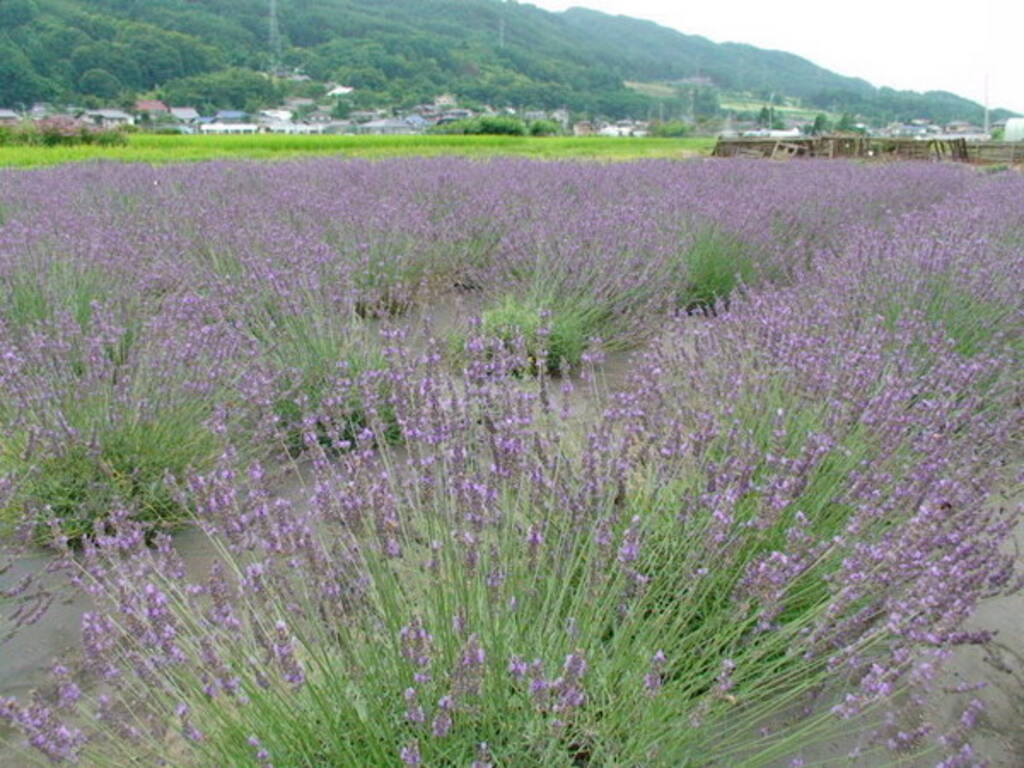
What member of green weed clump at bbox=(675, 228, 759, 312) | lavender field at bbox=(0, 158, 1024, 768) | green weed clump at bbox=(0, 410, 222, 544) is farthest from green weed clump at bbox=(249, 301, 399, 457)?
green weed clump at bbox=(675, 228, 759, 312)

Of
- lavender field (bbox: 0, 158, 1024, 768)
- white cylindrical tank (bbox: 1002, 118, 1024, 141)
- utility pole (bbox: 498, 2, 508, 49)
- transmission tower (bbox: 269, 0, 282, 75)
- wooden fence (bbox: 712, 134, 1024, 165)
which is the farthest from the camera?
utility pole (bbox: 498, 2, 508, 49)

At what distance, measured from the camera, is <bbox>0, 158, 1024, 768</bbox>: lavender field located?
4.50ft

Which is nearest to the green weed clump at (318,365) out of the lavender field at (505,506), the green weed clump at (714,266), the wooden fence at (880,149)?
the lavender field at (505,506)

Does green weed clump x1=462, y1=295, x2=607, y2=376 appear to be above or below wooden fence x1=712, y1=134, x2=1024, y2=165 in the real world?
below

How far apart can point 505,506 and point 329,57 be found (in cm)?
10117

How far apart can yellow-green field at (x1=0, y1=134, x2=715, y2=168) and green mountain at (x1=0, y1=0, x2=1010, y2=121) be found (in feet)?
135

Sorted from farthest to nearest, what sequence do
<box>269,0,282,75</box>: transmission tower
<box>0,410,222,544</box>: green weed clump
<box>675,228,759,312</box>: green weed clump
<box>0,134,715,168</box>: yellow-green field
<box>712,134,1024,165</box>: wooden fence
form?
<box>269,0,282,75</box>: transmission tower → <box>712,134,1024,165</box>: wooden fence → <box>0,134,715,168</box>: yellow-green field → <box>675,228,759,312</box>: green weed clump → <box>0,410,222,544</box>: green weed clump

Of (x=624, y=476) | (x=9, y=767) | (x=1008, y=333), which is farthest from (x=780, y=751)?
(x=1008, y=333)

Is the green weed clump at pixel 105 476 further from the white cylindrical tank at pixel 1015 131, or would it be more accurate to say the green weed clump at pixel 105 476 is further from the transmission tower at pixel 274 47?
the transmission tower at pixel 274 47

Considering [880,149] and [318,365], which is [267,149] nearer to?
[880,149]

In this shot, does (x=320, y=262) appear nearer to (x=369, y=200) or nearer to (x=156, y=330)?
(x=156, y=330)

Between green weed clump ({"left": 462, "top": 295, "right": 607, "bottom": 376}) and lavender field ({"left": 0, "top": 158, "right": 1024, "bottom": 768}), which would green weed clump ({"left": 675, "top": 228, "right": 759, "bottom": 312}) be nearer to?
lavender field ({"left": 0, "top": 158, "right": 1024, "bottom": 768})

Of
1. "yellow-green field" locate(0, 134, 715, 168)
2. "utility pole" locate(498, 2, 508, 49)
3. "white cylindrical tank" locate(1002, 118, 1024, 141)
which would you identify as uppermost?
"utility pole" locate(498, 2, 508, 49)

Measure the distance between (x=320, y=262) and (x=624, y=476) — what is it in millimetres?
2832
